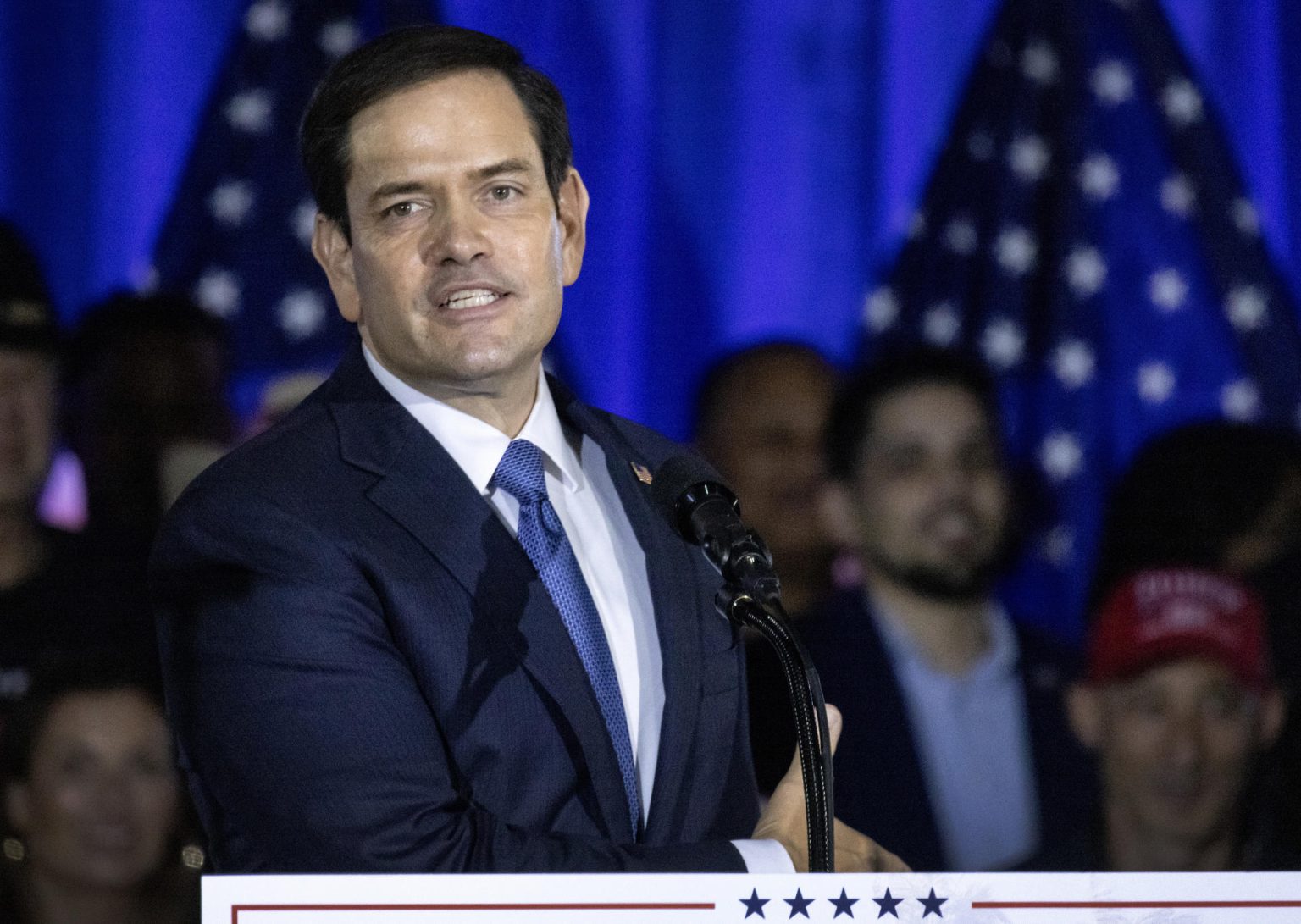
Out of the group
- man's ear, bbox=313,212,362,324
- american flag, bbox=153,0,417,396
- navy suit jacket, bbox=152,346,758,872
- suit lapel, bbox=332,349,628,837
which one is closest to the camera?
navy suit jacket, bbox=152,346,758,872

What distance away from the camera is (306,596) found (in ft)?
4.75

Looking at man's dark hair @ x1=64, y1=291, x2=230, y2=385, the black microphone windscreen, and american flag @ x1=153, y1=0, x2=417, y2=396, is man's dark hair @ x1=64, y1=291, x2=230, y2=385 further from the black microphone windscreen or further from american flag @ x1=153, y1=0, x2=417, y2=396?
the black microphone windscreen

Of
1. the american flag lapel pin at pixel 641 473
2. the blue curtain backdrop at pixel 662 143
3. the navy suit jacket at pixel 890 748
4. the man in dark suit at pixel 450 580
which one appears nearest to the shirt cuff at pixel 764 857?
the man in dark suit at pixel 450 580

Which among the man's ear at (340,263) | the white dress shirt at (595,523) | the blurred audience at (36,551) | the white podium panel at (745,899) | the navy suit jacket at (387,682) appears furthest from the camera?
the blurred audience at (36,551)

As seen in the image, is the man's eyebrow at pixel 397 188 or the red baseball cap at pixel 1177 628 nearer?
the man's eyebrow at pixel 397 188

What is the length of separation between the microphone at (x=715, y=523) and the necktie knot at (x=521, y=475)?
14.1 inches

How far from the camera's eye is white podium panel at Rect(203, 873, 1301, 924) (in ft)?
3.61

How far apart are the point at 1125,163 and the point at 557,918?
2.17 meters

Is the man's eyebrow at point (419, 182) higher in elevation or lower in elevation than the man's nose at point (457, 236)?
higher

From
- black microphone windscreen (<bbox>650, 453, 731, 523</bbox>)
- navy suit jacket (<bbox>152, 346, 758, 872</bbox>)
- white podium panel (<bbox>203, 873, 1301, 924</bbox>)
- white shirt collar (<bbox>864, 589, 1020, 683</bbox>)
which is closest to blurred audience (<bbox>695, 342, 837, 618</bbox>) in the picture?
white shirt collar (<bbox>864, 589, 1020, 683</bbox>)

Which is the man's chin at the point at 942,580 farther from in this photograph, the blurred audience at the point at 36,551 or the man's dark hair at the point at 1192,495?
the blurred audience at the point at 36,551

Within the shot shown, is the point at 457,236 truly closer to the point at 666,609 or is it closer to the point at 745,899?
the point at 666,609

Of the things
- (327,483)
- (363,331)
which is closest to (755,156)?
(363,331)

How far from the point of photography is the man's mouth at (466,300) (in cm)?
166
